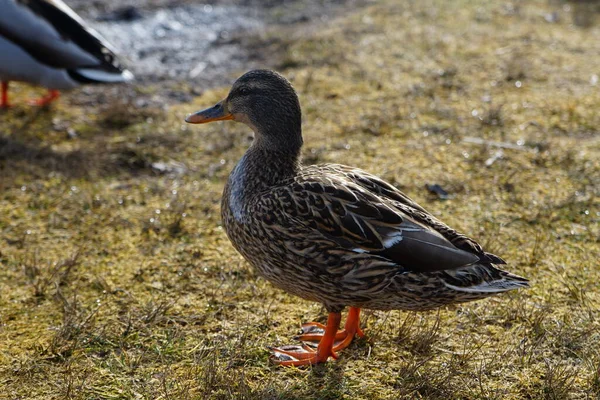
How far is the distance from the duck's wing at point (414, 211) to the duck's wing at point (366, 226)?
0.03 meters

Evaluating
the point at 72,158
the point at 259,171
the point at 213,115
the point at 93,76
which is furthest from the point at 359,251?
the point at 93,76

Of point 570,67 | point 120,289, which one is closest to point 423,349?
point 120,289

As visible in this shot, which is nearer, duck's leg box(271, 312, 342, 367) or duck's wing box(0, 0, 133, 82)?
duck's leg box(271, 312, 342, 367)

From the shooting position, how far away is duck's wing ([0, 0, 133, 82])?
20.1ft

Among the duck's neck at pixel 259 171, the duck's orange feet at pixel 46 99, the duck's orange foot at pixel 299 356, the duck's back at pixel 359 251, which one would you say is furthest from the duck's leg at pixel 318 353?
the duck's orange feet at pixel 46 99

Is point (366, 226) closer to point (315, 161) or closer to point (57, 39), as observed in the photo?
point (315, 161)

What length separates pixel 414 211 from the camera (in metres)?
3.54

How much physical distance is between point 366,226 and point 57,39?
13.2 feet

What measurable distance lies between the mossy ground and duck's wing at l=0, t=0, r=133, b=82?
0.39m

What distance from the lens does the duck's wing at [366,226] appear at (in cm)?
330

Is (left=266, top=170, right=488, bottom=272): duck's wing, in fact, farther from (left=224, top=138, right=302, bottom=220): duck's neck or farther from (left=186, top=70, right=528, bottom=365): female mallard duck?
(left=224, top=138, right=302, bottom=220): duck's neck

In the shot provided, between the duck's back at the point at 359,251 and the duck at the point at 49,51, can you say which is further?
the duck at the point at 49,51

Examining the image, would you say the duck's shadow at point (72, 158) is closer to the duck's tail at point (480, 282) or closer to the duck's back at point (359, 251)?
the duck's back at point (359, 251)

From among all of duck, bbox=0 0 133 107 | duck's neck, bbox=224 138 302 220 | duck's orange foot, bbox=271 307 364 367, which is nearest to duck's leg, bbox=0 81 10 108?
duck, bbox=0 0 133 107
